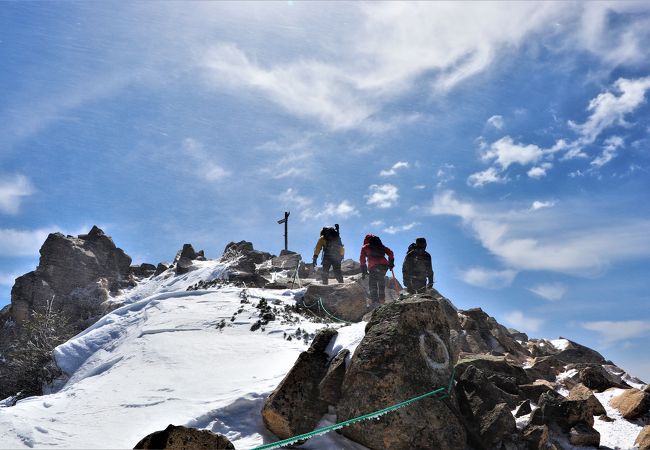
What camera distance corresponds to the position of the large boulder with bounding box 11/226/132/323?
89.2ft

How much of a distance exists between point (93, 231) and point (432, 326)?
31.9 metres

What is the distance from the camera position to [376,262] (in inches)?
627

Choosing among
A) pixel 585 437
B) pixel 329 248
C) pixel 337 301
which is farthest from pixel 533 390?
pixel 329 248

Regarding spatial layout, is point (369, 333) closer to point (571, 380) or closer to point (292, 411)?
point (292, 411)

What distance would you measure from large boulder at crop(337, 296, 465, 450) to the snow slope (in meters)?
0.54

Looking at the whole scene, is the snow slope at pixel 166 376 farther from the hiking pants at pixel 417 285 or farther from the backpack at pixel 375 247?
the hiking pants at pixel 417 285

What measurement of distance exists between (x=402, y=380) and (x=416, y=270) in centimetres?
897

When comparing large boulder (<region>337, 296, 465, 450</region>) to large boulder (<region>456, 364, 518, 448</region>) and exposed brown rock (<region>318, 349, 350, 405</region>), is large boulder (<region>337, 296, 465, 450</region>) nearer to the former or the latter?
exposed brown rock (<region>318, 349, 350, 405</region>)

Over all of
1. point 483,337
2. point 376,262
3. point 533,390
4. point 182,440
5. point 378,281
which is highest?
point 376,262

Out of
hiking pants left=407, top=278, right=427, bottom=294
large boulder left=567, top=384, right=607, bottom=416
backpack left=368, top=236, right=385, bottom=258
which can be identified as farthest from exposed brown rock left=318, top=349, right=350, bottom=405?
backpack left=368, top=236, right=385, bottom=258

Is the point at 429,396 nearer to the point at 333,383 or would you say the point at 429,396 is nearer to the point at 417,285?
the point at 333,383

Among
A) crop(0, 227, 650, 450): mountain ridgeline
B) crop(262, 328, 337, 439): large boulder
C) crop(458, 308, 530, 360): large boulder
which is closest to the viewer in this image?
crop(0, 227, 650, 450): mountain ridgeline

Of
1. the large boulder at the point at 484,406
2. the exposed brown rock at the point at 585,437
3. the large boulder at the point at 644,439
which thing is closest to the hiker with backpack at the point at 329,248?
the large boulder at the point at 484,406

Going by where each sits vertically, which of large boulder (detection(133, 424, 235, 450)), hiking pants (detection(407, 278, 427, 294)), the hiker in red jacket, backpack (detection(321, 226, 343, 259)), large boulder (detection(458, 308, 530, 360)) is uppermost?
backpack (detection(321, 226, 343, 259))
